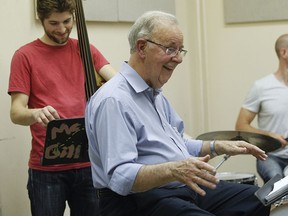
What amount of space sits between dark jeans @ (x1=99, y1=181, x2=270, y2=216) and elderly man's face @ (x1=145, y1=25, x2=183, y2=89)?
16.0 inches

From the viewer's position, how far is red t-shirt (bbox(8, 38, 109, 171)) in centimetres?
245

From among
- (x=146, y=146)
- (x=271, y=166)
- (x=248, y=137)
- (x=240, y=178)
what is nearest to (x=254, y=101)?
(x=271, y=166)

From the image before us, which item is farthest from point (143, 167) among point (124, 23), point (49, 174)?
point (124, 23)

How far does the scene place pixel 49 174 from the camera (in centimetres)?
245

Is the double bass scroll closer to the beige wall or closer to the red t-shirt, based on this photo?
the red t-shirt

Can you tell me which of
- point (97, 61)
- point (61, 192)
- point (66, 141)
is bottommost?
point (61, 192)

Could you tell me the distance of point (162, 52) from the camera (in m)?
1.93

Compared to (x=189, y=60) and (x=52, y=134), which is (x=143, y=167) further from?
(x=189, y=60)

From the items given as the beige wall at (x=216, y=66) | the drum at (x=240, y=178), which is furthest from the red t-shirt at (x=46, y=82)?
the beige wall at (x=216, y=66)

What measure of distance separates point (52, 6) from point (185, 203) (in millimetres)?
1093

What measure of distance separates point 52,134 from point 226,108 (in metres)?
2.46

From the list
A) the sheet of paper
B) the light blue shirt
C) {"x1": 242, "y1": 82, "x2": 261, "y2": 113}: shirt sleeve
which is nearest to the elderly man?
the light blue shirt

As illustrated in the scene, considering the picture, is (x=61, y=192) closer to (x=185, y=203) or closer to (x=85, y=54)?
(x=85, y=54)

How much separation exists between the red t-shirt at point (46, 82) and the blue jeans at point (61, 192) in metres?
0.04
